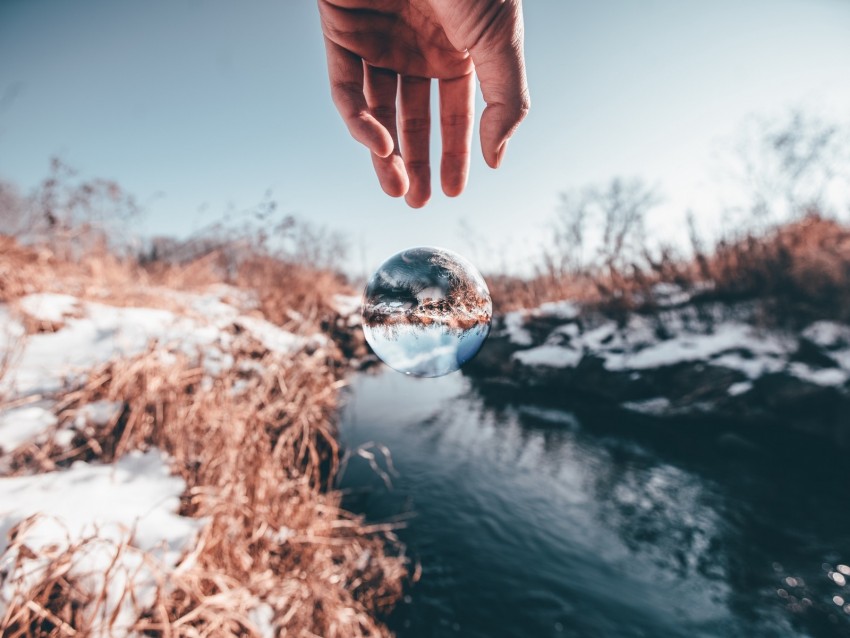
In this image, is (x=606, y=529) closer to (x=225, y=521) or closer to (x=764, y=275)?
(x=225, y=521)

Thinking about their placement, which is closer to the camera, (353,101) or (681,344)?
(353,101)

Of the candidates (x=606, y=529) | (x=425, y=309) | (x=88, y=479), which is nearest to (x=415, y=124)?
(x=425, y=309)

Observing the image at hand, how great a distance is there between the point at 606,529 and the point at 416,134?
453 cm

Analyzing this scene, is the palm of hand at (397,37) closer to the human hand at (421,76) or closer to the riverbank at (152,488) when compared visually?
the human hand at (421,76)

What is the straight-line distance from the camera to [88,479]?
1701mm

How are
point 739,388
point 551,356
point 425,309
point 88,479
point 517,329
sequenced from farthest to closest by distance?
point 517,329 < point 551,356 < point 739,388 < point 88,479 < point 425,309

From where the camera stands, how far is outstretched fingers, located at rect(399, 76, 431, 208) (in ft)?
4.95

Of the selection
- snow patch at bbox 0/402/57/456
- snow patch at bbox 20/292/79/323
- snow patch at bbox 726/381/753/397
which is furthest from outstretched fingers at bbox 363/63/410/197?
snow patch at bbox 726/381/753/397

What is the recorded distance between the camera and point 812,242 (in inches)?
252

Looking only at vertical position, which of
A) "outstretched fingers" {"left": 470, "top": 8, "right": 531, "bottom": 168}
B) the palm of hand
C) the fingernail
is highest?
the palm of hand

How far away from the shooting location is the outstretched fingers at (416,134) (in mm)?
1510

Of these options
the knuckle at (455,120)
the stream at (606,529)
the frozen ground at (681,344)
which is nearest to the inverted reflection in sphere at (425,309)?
the knuckle at (455,120)

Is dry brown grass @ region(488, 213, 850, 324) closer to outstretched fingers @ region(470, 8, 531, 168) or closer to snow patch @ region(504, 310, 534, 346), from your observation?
snow patch @ region(504, 310, 534, 346)

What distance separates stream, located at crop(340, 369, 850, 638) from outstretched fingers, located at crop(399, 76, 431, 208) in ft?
9.70
